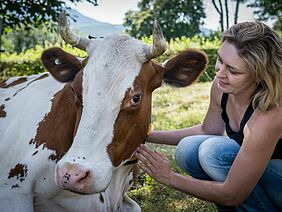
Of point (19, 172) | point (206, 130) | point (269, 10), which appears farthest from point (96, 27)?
point (269, 10)

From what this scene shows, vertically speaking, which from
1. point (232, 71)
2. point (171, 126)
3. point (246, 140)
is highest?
point (232, 71)

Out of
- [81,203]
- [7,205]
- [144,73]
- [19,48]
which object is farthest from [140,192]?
[19,48]

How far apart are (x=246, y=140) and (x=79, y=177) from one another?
3.60ft

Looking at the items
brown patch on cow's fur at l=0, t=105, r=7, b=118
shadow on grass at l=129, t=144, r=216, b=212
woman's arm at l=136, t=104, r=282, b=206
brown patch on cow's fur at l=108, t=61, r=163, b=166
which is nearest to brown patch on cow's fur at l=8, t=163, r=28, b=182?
brown patch on cow's fur at l=0, t=105, r=7, b=118

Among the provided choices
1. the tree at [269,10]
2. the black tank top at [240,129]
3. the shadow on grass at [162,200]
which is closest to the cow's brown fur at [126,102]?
the black tank top at [240,129]

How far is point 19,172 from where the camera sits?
12.1 feet

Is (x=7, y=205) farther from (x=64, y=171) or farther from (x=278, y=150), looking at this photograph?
(x=278, y=150)

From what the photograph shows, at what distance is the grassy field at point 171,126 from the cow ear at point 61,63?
70 cm

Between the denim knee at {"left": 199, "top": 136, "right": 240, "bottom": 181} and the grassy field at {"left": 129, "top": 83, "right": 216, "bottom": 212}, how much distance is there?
0.51 meters

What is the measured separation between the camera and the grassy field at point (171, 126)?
478 cm

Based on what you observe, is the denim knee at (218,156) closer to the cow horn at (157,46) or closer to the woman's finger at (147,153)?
the woman's finger at (147,153)

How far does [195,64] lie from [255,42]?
1.98 feet

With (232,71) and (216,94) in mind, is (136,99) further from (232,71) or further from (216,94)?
(216,94)

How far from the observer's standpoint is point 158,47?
3.25 m
